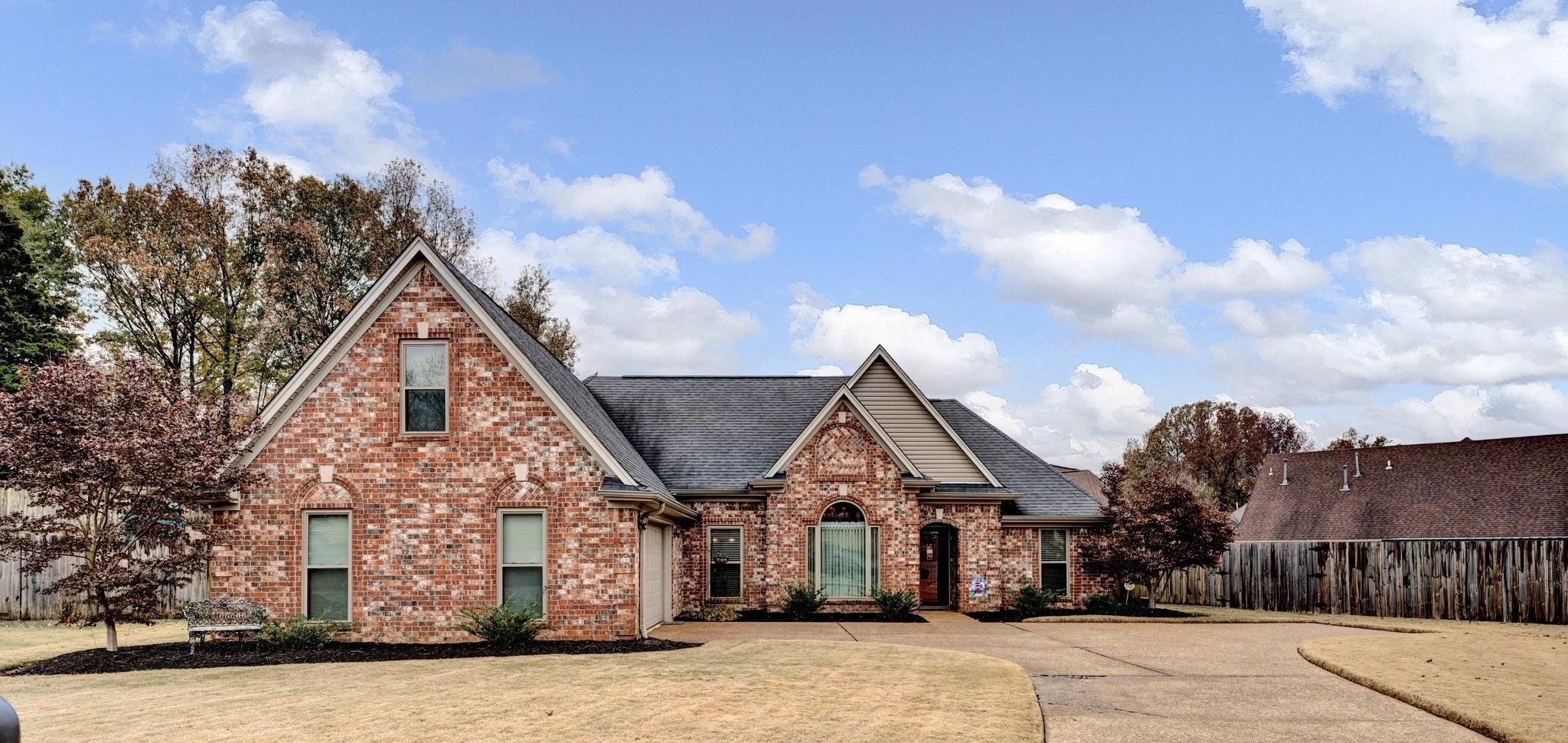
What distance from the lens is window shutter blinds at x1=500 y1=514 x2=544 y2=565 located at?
1906cm

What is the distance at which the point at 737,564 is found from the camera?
26.6 metres

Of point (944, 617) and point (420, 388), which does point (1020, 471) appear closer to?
point (944, 617)

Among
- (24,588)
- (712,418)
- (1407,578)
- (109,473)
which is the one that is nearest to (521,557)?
(109,473)

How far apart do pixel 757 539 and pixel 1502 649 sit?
14.8 metres

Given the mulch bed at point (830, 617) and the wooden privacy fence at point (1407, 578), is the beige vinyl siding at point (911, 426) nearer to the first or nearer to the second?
the mulch bed at point (830, 617)

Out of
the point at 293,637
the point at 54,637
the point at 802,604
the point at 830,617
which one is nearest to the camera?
the point at 293,637

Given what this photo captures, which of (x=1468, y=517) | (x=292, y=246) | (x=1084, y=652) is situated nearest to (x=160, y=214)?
(x=292, y=246)

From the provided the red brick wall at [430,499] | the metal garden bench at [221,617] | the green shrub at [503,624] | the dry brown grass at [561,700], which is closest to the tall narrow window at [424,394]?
the red brick wall at [430,499]

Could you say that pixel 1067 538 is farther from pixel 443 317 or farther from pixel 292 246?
pixel 292 246

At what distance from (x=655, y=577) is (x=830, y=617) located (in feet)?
16.4

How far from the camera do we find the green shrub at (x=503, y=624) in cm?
1822

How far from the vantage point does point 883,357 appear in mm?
29094

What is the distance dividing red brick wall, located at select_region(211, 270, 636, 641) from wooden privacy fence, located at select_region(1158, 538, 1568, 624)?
18804 millimetres

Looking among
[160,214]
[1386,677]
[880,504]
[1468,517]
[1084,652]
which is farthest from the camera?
[160,214]
